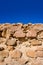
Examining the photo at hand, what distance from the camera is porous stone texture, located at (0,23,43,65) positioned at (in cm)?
290

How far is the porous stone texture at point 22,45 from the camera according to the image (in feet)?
9.52

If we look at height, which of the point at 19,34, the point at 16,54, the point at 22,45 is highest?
the point at 19,34

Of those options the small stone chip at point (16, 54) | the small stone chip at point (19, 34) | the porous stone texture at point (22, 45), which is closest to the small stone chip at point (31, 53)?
the porous stone texture at point (22, 45)

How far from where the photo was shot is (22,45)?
10.4ft

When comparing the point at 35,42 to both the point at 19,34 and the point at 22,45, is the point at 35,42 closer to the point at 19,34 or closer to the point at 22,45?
the point at 22,45

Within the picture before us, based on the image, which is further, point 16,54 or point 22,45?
point 22,45

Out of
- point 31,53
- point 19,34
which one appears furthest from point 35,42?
point 19,34

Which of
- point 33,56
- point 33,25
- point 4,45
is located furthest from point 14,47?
point 33,25

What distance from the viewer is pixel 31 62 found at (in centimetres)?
286

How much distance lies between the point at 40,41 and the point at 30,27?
18.6 inches

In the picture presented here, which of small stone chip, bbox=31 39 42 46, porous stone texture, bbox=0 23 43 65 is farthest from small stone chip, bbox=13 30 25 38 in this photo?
small stone chip, bbox=31 39 42 46

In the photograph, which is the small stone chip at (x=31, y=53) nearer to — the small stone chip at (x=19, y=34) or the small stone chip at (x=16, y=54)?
the small stone chip at (x=16, y=54)

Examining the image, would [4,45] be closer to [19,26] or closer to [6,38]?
[6,38]

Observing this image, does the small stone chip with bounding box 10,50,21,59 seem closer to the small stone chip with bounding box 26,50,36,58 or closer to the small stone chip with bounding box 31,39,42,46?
the small stone chip with bounding box 26,50,36,58
